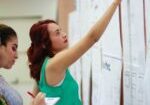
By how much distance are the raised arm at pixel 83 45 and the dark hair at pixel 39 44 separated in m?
0.14

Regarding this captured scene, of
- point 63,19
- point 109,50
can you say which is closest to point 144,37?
point 109,50

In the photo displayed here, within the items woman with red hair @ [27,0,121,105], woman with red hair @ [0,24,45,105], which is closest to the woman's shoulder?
woman with red hair @ [0,24,45,105]

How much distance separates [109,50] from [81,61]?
0.58m

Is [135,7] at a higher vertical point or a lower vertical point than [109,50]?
higher

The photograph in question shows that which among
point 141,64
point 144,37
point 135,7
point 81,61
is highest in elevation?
point 135,7

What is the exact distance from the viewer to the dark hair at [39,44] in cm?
143

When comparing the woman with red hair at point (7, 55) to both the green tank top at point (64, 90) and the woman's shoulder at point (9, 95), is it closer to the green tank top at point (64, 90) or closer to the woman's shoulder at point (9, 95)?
the woman's shoulder at point (9, 95)

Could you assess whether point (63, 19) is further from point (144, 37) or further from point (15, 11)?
point (15, 11)

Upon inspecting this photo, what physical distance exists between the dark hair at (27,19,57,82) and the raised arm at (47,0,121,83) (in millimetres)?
137

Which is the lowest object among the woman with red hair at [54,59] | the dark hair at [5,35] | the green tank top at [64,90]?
the green tank top at [64,90]

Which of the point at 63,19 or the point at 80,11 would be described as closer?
the point at 80,11

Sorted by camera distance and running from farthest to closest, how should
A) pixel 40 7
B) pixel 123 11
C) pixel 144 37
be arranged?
1. pixel 40 7
2. pixel 123 11
3. pixel 144 37

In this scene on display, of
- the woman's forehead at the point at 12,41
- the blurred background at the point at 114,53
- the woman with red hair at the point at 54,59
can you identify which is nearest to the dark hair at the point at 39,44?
the woman with red hair at the point at 54,59

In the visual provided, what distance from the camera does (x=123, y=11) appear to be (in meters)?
1.33
